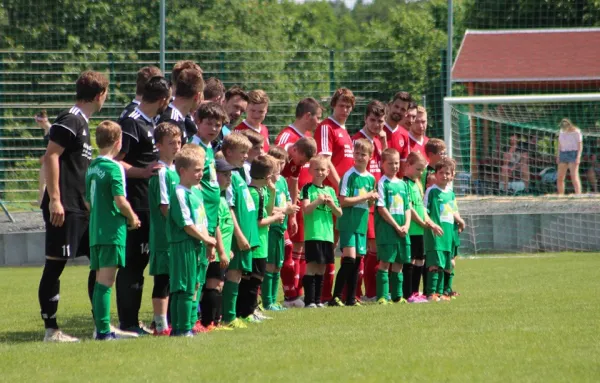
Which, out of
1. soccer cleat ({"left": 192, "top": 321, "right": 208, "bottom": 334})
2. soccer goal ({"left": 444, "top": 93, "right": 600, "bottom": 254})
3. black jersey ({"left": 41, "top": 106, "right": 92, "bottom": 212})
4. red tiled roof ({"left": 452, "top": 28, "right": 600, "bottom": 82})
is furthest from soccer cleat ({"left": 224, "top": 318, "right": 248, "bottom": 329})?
red tiled roof ({"left": 452, "top": 28, "right": 600, "bottom": 82})

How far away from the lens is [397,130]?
1188 cm

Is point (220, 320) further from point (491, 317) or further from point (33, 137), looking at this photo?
point (33, 137)

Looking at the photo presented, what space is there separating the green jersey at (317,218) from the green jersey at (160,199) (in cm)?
261

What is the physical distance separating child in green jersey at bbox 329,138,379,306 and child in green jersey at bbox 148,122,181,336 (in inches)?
112

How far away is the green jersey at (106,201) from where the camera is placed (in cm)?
775

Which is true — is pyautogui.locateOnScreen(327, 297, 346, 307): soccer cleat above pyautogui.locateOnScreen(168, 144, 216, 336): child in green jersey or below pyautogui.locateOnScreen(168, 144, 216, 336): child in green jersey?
below

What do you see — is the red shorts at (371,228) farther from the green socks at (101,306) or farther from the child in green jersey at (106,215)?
the green socks at (101,306)

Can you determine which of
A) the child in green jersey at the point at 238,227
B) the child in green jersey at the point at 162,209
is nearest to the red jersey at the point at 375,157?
the child in green jersey at the point at 238,227

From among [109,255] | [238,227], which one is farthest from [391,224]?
[109,255]

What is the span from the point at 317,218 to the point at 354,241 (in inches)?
18.2

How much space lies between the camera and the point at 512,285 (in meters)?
11.9

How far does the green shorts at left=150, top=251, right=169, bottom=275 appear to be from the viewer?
8016 millimetres

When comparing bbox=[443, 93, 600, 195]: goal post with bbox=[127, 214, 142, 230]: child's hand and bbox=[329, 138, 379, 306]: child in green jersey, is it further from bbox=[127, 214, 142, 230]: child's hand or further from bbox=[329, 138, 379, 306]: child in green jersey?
bbox=[127, 214, 142, 230]: child's hand

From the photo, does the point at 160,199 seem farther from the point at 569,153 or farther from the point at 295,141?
the point at 569,153
